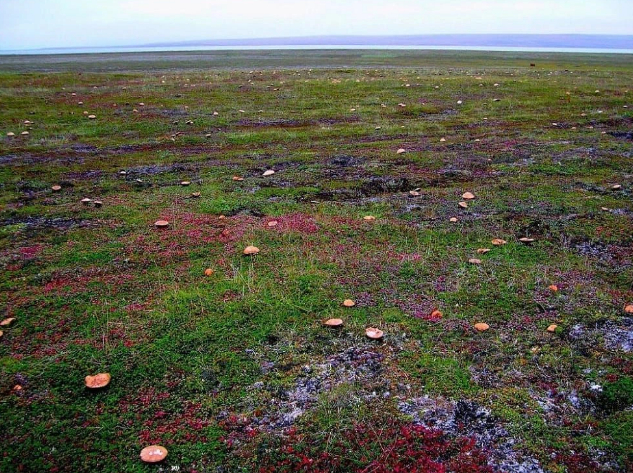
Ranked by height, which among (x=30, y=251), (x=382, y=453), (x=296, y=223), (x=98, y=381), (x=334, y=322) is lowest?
(x=382, y=453)

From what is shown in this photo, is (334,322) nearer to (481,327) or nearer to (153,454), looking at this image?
(481,327)

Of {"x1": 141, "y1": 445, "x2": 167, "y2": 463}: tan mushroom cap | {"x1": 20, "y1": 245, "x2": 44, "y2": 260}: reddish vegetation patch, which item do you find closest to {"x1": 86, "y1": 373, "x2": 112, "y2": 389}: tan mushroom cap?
{"x1": 141, "y1": 445, "x2": 167, "y2": 463}: tan mushroom cap

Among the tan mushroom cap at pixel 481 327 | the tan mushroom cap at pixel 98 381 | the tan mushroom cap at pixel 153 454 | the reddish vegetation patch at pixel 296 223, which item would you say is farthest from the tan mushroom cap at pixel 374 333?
the reddish vegetation patch at pixel 296 223

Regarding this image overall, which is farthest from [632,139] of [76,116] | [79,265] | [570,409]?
[76,116]

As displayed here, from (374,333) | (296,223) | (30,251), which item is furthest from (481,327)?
(30,251)

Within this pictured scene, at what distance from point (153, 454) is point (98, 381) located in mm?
1204

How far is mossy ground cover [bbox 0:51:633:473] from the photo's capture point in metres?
3.89

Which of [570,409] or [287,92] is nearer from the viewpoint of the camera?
[570,409]

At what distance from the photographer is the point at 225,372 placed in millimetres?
4633

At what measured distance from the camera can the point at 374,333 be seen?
509cm

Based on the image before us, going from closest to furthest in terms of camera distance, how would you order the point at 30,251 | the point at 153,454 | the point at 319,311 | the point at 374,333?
1. the point at 153,454
2. the point at 374,333
3. the point at 319,311
4. the point at 30,251

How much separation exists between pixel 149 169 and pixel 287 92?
596 inches

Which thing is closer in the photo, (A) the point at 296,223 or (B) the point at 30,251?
(B) the point at 30,251

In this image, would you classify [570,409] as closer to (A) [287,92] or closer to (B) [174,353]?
(B) [174,353]
